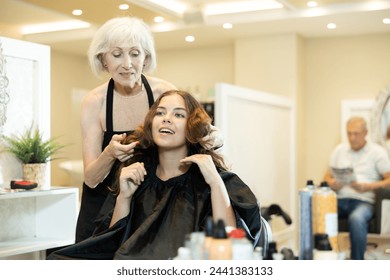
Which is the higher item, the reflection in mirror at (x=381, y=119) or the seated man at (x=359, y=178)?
Answer: the reflection in mirror at (x=381, y=119)

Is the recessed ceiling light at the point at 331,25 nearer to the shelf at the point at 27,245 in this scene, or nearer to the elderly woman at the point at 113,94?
the elderly woman at the point at 113,94

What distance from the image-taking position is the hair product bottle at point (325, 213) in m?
2.31

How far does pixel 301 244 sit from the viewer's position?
91.4 inches

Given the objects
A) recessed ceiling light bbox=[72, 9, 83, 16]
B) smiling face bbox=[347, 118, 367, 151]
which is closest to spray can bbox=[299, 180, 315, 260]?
smiling face bbox=[347, 118, 367, 151]

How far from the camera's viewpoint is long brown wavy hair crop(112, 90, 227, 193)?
2018 mm

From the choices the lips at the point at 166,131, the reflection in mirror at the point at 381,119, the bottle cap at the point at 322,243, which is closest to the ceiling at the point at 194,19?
the reflection in mirror at the point at 381,119

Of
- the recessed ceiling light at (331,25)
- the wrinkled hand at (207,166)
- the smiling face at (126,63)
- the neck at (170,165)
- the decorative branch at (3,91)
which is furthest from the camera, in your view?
the recessed ceiling light at (331,25)

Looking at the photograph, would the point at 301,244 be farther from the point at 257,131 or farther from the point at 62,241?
the point at 257,131

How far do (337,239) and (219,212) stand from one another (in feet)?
2.37

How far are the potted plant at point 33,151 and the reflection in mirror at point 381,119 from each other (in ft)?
3.89

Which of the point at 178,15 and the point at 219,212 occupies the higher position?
the point at 178,15

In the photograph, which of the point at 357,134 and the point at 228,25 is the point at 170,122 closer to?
the point at 228,25
